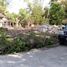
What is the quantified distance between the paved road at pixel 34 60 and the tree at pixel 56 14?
13.2 m

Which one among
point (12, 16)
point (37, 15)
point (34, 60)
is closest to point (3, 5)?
point (12, 16)

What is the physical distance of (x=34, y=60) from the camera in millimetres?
10844

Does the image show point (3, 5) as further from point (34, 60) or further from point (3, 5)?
point (34, 60)

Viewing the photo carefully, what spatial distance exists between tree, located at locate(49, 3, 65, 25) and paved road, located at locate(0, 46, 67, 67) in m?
13.2

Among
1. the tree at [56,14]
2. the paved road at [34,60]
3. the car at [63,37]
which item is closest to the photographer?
the paved road at [34,60]

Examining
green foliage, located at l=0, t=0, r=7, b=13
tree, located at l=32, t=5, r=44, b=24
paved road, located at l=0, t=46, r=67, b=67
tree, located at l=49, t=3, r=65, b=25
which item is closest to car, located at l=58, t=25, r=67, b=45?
paved road, located at l=0, t=46, r=67, b=67

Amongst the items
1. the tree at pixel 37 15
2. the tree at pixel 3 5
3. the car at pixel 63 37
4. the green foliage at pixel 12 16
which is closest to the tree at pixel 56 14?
the tree at pixel 37 15

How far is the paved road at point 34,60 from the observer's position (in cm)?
1000

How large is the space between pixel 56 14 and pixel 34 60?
52.1 ft

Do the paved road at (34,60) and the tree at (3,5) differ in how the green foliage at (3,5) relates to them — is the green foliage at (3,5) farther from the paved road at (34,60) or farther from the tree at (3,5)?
the paved road at (34,60)

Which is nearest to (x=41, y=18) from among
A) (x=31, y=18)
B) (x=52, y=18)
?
(x=31, y=18)

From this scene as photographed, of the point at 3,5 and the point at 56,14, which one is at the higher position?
the point at 3,5

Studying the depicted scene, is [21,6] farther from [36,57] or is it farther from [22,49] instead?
[36,57]

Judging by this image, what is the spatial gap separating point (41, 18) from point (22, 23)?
204 cm
